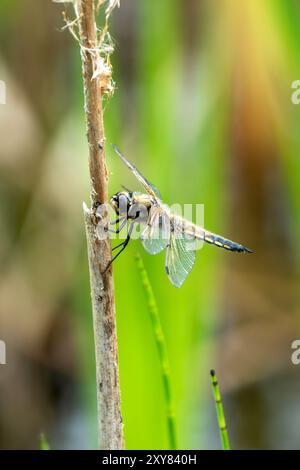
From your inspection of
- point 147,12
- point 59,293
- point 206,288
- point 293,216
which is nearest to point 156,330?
point 206,288

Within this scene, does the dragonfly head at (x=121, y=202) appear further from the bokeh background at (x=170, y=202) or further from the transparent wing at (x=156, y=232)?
the bokeh background at (x=170, y=202)

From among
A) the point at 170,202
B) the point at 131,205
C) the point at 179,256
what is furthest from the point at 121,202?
the point at 170,202

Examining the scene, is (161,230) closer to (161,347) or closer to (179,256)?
(179,256)

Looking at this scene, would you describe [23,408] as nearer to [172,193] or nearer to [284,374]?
[284,374]

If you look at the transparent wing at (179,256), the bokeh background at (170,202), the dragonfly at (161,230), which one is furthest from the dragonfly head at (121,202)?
the bokeh background at (170,202)

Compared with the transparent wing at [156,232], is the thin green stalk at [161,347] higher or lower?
lower

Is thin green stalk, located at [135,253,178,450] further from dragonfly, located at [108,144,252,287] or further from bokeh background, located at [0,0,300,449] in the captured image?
bokeh background, located at [0,0,300,449]

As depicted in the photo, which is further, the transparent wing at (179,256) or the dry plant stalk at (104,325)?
the transparent wing at (179,256)
